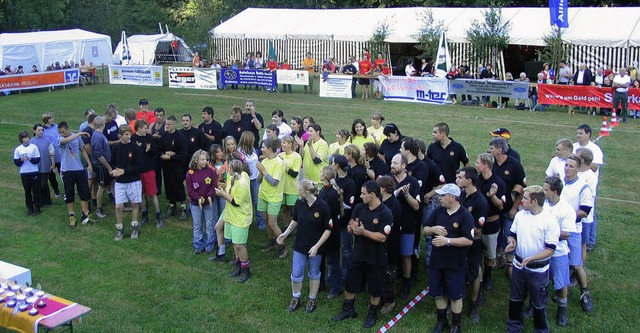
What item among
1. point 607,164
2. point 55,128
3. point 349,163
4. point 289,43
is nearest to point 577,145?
point 349,163

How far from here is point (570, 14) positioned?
28.2 metres

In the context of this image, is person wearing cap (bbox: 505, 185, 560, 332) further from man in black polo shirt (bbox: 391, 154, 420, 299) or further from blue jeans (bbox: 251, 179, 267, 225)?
blue jeans (bbox: 251, 179, 267, 225)

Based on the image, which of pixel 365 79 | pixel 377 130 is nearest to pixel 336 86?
pixel 365 79

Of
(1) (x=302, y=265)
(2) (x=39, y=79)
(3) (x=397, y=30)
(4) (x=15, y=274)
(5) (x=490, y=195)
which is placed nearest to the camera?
(5) (x=490, y=195)

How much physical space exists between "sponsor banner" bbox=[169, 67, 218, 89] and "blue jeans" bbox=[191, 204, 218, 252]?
67.7 ft

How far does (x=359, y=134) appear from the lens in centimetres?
1009

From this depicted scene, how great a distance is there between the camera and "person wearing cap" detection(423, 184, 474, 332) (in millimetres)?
6629

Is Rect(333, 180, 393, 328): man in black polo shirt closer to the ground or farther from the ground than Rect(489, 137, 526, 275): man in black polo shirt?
closer to the ground

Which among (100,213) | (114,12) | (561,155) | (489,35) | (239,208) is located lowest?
(100,213)

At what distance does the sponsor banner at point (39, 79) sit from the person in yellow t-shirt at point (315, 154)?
2423 centimetres

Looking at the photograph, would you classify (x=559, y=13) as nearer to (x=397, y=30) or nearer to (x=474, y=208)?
(x=397, y=30)

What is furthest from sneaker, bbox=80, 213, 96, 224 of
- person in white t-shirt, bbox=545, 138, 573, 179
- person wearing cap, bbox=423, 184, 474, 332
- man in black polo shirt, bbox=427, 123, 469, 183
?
person in white t-shirt, bbox=545, 138, 573, 179

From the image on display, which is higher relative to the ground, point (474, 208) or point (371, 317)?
point (474, 208)

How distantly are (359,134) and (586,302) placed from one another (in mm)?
4236
